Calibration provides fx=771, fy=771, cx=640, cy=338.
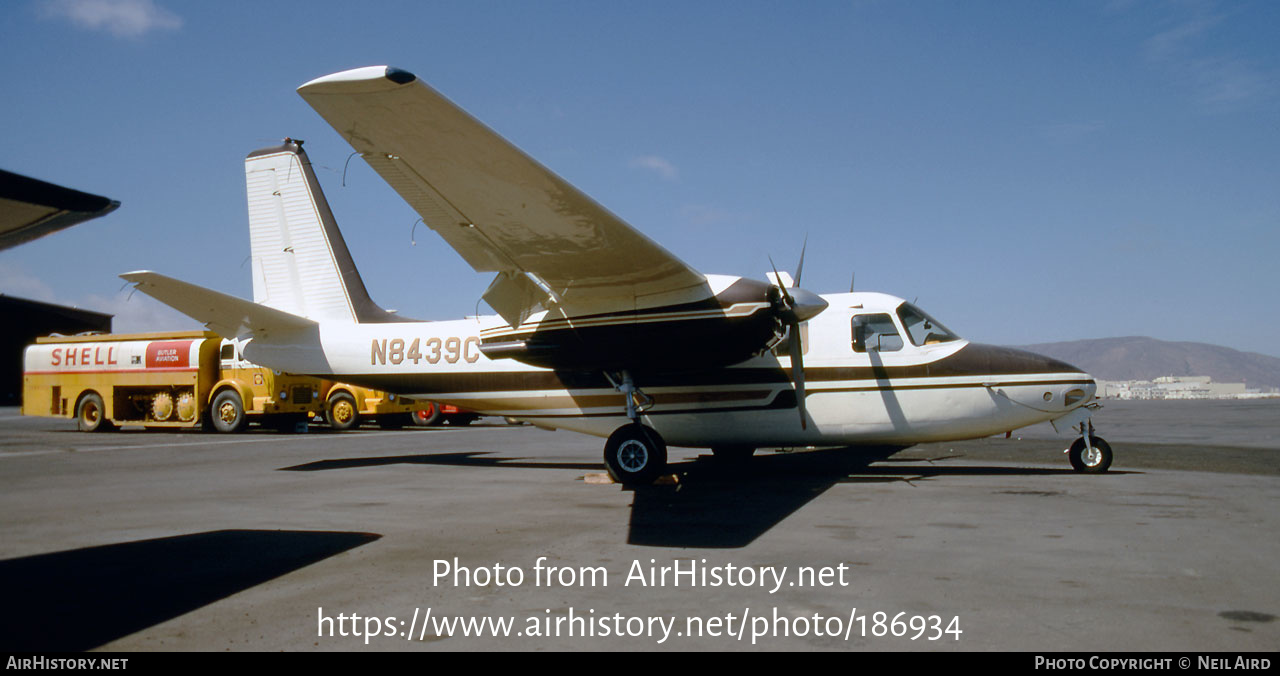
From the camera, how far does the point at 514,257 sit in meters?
9.46

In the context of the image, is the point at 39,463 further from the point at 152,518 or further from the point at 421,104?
the point at 421,104

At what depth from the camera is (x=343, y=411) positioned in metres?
27.5

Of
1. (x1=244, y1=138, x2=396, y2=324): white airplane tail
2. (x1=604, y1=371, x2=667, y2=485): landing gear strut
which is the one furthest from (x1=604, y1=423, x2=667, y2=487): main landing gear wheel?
(x1=244, y1=138, x2=396, y2=324): white airplane tail

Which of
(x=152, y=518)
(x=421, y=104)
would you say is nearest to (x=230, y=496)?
(x=152, y=518)

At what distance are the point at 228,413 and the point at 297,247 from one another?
44.1ft

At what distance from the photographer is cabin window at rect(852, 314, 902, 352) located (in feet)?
38.9

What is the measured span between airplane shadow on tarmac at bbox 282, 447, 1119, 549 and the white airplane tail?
2941mm

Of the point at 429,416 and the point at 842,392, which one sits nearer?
the point at 842,392

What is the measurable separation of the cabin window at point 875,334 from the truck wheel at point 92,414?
26022 mm

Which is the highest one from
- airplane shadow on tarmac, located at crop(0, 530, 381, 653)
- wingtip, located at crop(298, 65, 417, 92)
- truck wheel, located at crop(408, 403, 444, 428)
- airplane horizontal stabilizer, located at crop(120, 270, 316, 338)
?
wingtip, located at crop(298, 65, 417, 92)

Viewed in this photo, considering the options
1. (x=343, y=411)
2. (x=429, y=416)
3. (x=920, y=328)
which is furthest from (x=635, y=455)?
(x=429, y=416)

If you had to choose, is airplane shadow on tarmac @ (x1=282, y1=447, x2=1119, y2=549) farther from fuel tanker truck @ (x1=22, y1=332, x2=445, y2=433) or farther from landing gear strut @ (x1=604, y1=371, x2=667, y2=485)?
fuel tanker truck @ (x1=22, y1=332, x2=445, y2=433)

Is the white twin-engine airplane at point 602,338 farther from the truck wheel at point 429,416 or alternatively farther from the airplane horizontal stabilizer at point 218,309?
the truck wheel at point 429,416

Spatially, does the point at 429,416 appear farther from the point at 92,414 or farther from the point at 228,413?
the point at 92,414
